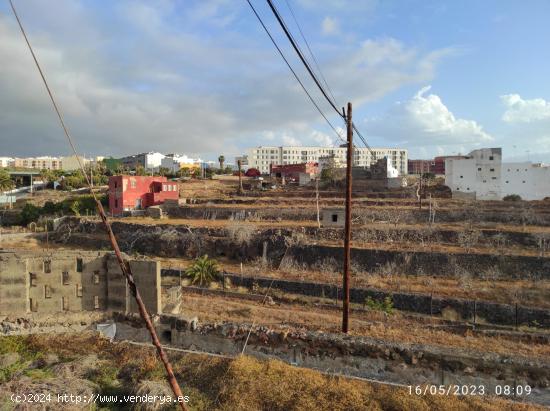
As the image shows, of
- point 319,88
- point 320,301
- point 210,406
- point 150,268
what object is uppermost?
point 319,88

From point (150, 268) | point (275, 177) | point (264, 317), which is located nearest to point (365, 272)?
point (264, 317)

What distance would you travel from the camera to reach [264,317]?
757 inches

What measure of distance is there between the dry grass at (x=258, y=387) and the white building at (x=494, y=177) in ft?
152

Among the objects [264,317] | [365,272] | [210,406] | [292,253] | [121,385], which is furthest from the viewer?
[292,253]

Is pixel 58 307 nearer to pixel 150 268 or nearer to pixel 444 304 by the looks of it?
pixel 150 268

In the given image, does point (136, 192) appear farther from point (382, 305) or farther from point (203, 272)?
point (382, 305)

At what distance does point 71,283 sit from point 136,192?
103 feet

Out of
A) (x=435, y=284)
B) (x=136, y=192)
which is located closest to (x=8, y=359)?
(x=435, y=284)

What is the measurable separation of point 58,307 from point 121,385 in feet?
23.7

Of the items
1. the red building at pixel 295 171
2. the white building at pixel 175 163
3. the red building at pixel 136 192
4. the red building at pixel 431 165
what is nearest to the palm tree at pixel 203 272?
the red building at pixel 136 192

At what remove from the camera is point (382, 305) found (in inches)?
831

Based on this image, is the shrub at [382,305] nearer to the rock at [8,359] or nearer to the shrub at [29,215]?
the rock at [8,359]

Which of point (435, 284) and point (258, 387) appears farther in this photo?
point (435, 284)

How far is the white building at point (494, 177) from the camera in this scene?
47.8 m
